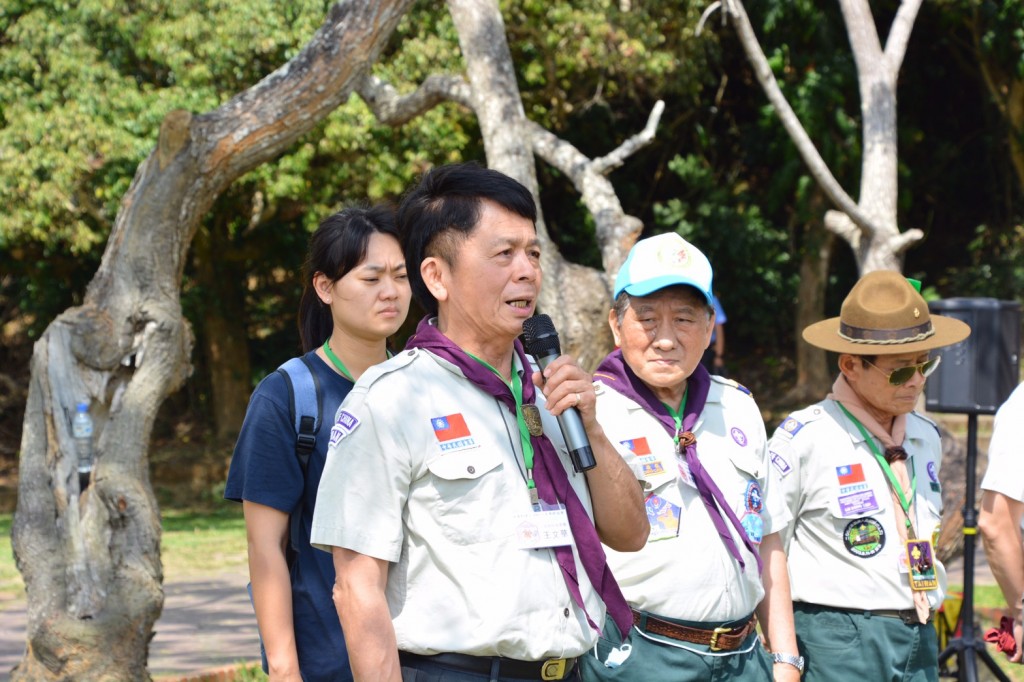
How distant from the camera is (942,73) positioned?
1864cm

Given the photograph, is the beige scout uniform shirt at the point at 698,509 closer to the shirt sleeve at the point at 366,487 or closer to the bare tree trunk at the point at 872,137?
the shirt sleeve at the point at 366,487

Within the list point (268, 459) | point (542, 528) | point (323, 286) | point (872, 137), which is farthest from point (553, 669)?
point (872, 137)

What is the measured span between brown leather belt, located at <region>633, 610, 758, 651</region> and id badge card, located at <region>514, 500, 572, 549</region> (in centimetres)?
80

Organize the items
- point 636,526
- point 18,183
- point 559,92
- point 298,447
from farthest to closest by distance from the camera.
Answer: point 559,92 < point 18,183 < point 298,447 < point 636,526

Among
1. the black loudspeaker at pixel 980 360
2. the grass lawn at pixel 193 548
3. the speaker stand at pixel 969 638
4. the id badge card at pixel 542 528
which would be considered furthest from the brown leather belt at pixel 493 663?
the grass lawn at pixel 193 548

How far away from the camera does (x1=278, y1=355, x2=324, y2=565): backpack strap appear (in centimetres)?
307

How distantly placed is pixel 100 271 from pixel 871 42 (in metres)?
7.61

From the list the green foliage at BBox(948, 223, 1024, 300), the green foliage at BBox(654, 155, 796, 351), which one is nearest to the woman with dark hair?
the green foliage at BBox(654, 155, 796, 351)

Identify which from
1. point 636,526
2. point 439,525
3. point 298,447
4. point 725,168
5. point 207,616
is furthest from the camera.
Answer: point 725,168

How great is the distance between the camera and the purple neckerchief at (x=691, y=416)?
10.2ft

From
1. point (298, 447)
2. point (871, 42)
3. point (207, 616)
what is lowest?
point (207, 616)

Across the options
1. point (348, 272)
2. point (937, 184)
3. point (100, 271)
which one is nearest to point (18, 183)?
point (100, 271)

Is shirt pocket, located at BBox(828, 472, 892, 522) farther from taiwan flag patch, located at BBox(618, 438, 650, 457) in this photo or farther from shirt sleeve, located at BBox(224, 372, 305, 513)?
shirt sleeve, located at BBox(224, 372, 305, 513)

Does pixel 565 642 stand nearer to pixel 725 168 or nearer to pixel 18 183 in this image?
pixel 18 183
